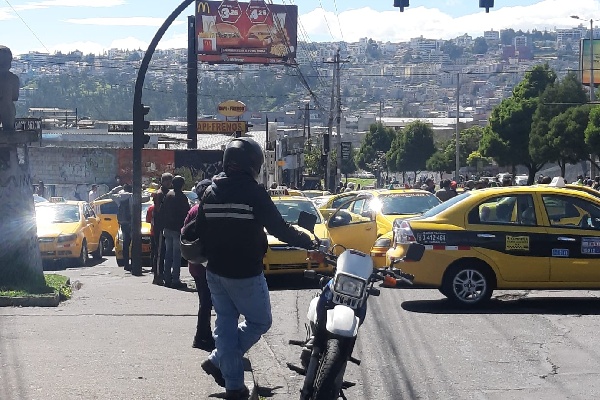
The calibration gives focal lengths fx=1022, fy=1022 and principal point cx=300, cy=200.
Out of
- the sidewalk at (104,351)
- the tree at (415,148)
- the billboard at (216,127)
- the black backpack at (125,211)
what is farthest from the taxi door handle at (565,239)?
the tree at (415,148)

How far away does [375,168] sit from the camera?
4665 inches

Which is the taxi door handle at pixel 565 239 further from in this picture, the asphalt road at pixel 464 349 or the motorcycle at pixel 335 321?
the motorcycle at pixel 335 321

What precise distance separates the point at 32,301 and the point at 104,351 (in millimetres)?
3224

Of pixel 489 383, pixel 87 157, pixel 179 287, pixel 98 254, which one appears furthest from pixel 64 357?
pixel 87 157

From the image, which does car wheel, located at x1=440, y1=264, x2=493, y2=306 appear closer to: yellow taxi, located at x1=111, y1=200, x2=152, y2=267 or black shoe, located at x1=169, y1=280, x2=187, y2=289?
black shoe, located at x1=169, y1=280, x2=187, y2=289

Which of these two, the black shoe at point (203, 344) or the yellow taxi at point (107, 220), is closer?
the black shoe at point (203, 344)

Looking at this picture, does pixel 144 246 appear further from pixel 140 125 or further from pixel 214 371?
pixel 214 371

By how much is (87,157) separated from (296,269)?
36.1 meters

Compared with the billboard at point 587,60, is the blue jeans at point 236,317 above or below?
below

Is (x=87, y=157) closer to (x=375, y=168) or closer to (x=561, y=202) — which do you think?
(x=561, y=202)

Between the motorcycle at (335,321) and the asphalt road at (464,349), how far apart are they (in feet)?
5.16

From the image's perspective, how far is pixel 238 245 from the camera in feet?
22.2

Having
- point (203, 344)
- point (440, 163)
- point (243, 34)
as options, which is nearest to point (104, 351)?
point (203, 344)

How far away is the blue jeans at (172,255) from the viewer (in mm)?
14828
